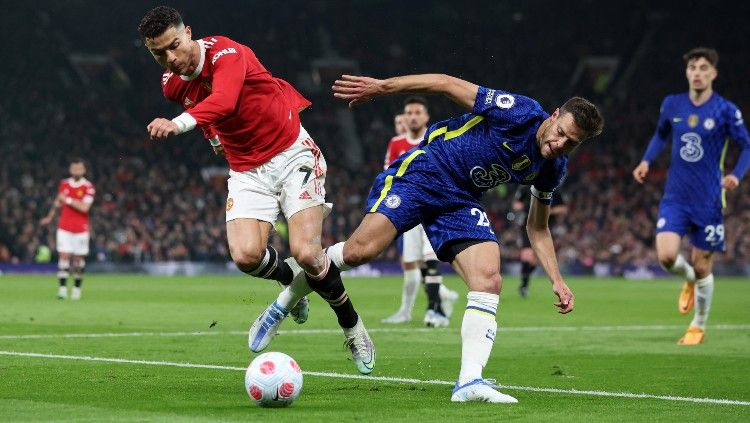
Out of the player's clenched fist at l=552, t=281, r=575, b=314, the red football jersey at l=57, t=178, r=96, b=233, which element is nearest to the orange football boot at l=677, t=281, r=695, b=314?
the player's clenched fist at l=552, t=281, r=575, b=314

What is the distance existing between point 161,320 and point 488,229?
25.1ft

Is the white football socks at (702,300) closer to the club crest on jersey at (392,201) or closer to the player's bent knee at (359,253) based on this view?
the player's bent knee at (359,253)

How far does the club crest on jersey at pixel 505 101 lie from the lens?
688 centimetres

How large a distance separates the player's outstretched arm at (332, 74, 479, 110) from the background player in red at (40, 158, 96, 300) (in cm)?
1308

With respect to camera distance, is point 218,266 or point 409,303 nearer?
point 409,303

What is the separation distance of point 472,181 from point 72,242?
46.3 ft

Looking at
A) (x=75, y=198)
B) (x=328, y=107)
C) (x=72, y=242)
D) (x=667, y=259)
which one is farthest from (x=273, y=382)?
(x=328, y=107)

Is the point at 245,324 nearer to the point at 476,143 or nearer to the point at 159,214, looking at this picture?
the point at 476,143

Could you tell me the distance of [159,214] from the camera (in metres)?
36.3

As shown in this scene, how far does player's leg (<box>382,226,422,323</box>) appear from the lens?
44.9ft

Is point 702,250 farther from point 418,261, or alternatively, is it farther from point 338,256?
point 338,256

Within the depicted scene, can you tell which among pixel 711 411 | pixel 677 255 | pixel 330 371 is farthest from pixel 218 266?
pixel 711 411

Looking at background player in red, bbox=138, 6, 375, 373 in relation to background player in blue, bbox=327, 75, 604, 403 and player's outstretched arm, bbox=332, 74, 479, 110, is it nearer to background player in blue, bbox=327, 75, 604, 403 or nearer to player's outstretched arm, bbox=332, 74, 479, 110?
background player in blue, bbox=327, 75, 604, 403

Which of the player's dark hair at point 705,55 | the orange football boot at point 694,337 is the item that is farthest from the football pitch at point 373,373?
the player's dark hair at point 705,55
